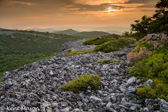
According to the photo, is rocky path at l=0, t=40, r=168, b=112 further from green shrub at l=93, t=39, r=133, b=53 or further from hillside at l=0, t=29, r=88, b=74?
hillside at l=0, t=29, r=88, b=74

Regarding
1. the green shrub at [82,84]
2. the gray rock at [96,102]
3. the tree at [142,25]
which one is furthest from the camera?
the tree at [142,25]

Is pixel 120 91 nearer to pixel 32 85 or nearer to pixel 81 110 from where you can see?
pixel 81 110

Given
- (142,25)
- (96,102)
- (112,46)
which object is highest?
(142,25)

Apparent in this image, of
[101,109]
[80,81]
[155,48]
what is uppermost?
[155,48]

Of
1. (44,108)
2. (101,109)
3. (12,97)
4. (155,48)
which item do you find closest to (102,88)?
(101,109)

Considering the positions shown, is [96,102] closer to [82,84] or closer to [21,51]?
[82,84]

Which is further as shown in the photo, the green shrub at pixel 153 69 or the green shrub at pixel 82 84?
the green shrub at pixel 153 69

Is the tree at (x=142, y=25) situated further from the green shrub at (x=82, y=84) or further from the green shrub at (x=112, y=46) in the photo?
the green shrub at (x=82, y=84)

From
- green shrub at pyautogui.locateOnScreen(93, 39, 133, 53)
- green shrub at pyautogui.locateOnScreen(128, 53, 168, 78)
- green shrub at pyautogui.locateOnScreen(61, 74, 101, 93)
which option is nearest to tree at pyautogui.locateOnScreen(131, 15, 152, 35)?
green shrub at pyautogui.locateOnScreen(93, 39, 133, 53)

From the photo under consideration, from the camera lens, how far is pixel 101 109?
5.99m

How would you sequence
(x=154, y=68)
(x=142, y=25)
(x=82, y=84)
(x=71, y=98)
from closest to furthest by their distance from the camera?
1. (x=71, y=98)
2. (x=82, y=84)
3. (x=154, y=68)
4. (x=142, y=25)

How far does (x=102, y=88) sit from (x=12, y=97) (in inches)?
178

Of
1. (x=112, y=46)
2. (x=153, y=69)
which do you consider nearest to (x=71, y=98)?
(x=153, y=69)

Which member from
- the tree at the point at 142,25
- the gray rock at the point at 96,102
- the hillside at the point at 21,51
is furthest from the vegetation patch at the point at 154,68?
the hillside at the point at 21,51
